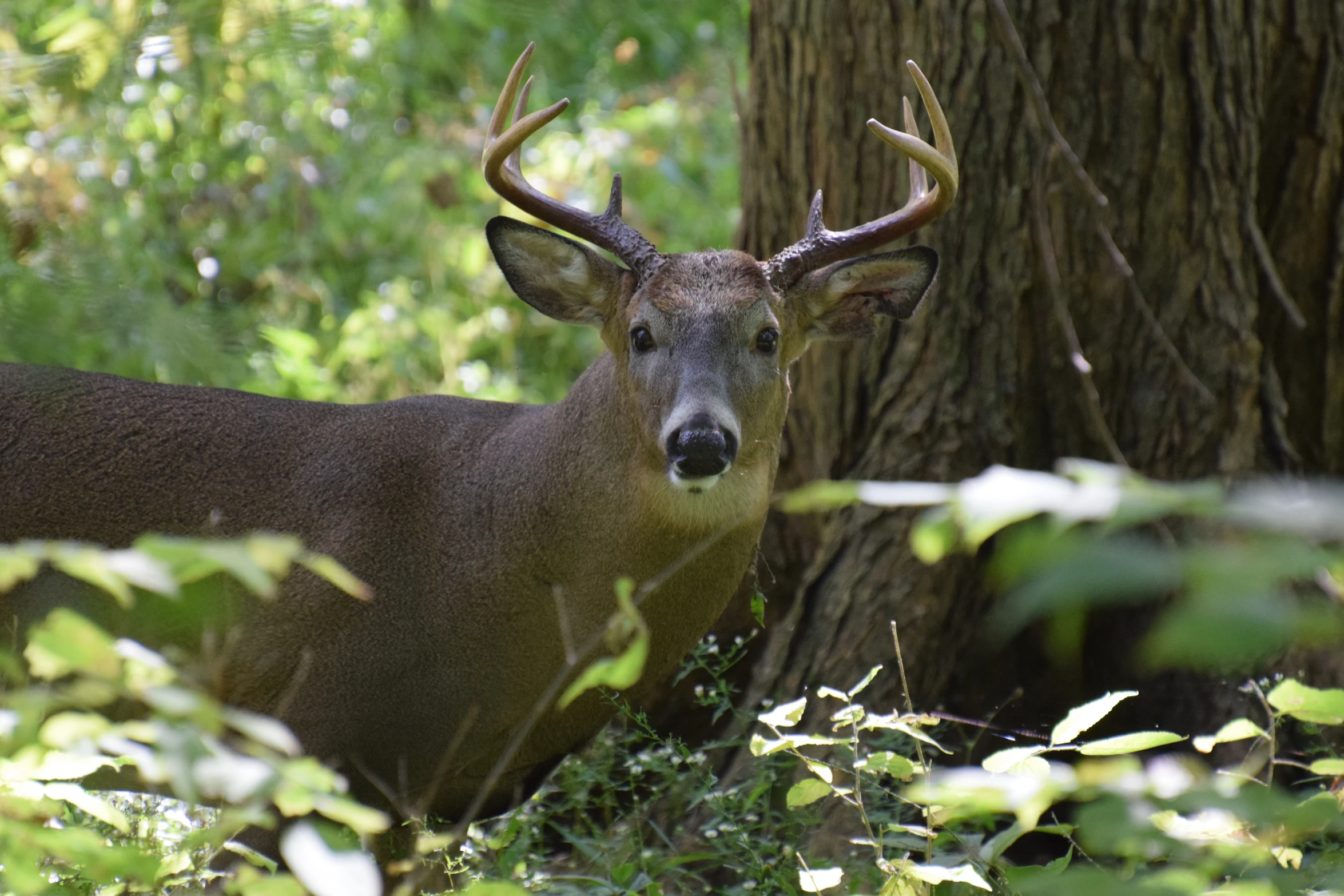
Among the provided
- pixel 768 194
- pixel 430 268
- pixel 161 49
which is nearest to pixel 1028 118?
pixel 768 194

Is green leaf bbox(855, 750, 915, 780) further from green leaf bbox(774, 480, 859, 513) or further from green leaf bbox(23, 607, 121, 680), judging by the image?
green leaf bbox(23, 607, 121, 680)

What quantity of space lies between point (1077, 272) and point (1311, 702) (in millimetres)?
2867

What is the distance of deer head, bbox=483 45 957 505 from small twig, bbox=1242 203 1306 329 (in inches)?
48.8

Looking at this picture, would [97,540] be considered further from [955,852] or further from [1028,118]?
[1028,118]

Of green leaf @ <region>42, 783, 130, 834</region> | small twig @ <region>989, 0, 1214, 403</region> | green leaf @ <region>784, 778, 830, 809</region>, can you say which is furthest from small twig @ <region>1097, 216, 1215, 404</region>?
green leaf @ <region>42, 783, 130, 834</region>

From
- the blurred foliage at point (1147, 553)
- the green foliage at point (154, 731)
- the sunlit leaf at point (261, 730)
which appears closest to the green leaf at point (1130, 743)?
the blurred foliage at point (1147, 553)

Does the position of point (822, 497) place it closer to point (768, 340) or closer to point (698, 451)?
point (698, 451)

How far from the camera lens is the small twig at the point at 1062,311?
4391 millimetres

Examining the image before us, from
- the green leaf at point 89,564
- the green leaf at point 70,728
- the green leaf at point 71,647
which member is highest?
the green leaf at point 89,564

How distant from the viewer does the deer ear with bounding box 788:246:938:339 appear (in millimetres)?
4289

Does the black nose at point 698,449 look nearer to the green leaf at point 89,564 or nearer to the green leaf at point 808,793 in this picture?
the green leaf at point 808,793

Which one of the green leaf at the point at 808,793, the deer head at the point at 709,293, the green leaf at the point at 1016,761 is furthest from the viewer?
the deer head at the point at 709,293

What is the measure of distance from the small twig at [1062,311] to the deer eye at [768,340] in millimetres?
983

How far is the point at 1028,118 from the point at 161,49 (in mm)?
3223
